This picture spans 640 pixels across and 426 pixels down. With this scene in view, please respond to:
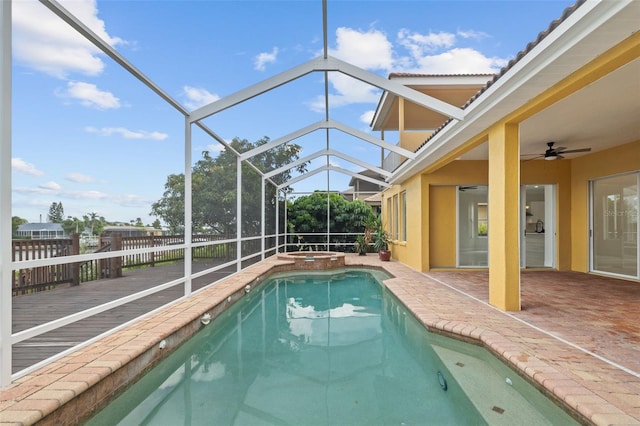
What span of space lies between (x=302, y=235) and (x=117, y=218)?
10527 mm

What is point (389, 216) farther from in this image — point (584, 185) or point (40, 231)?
point (40, 231)

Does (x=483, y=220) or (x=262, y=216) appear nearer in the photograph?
(x=483, y=220)

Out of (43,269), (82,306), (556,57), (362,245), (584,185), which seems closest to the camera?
(556,57)

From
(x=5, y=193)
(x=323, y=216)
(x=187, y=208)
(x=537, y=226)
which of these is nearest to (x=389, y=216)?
(x=323, y=216)

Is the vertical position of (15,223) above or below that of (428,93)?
below

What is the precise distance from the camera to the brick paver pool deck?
2.32m

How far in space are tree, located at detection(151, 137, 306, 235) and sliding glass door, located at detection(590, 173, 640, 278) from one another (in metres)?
8.12

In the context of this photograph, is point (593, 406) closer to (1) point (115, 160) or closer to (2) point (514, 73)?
(2) point (514, 73)

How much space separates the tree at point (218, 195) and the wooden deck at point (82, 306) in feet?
3.05

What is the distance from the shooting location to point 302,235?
14.5 m

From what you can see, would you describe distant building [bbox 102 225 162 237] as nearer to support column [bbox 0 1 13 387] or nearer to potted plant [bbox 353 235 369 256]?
support column [bbox 0 1 13 387]

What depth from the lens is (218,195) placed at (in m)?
7.03

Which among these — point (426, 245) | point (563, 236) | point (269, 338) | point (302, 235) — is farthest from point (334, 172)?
point (269, 338)

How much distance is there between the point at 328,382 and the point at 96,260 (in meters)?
4.64
